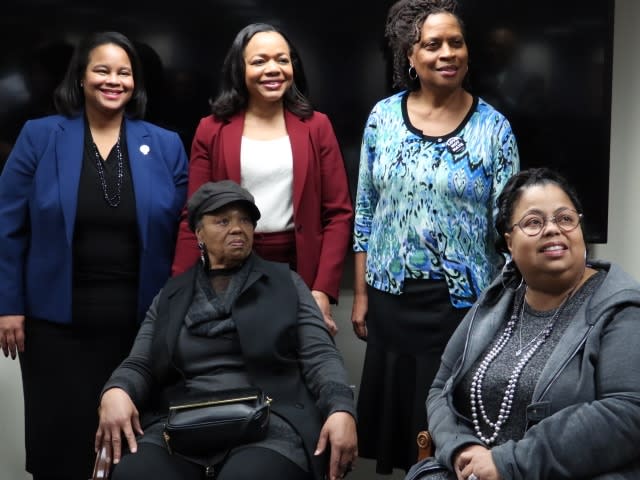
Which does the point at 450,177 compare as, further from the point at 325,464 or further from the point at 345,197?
the point at 325,464

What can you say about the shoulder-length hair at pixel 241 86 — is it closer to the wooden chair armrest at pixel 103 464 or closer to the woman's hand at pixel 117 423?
the woman's hand at pixel 117 423

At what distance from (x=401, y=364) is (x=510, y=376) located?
719mm

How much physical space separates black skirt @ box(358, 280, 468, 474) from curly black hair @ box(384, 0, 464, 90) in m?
0.68

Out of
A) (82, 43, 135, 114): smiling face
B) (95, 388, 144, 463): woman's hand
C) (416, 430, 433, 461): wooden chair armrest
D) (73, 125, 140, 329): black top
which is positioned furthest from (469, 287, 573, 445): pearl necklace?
(82, 43, 135, 114): smiling face

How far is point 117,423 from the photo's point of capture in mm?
2391

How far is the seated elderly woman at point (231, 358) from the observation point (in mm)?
2355

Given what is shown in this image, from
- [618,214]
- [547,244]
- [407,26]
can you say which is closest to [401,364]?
[547,244]

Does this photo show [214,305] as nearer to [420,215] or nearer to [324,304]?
[324,304]

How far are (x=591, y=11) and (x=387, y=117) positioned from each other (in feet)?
3.15

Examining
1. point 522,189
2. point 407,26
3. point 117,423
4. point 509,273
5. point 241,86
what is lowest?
point 117,423

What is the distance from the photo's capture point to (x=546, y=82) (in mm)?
3236

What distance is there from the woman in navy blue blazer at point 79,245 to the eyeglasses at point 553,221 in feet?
4.22

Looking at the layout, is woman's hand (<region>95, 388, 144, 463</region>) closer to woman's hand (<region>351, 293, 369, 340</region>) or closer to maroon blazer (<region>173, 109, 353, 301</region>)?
maroon blazer (<region>173, 109, 353, 301</region>)

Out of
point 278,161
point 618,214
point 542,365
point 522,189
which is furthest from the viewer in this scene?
point 618,214
